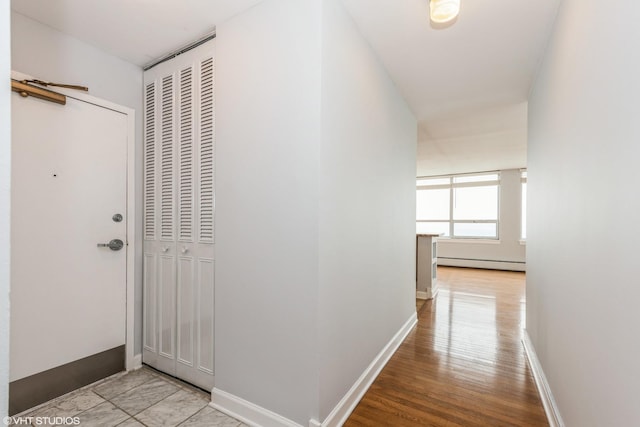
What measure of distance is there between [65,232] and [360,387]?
2.37 metres

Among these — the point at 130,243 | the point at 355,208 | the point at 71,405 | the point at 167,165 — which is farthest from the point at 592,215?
the point at 71,405

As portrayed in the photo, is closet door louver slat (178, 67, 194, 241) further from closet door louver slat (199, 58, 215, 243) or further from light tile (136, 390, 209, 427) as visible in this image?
light tile (136, 390, 209, 427)

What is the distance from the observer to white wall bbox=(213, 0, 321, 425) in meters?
1.50

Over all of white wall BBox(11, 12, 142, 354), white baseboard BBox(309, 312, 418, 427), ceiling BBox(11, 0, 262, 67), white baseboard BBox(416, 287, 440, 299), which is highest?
ceiling BBox(11, 0, 262, 67)

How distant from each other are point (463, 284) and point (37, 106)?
21.0 feet

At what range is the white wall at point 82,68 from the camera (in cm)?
177

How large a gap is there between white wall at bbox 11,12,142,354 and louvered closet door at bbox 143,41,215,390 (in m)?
0.07

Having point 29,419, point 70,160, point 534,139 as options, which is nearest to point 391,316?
point 534,139

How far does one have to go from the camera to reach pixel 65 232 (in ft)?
6.34

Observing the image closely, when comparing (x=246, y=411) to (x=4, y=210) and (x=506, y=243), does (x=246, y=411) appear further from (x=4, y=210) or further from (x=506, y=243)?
(x=506, y=243)

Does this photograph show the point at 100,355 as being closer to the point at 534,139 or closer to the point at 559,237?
the point at 559,237

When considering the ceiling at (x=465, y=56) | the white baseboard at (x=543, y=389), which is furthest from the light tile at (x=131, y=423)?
the ceiling at (x=465, y=56)

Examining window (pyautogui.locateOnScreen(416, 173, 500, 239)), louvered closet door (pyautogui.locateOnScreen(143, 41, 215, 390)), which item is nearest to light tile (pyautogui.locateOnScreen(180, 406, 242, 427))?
louvered closet door (pyautogui.locateOnScreen(143, 41, 215, 390))

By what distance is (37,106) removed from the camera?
5.90ft
